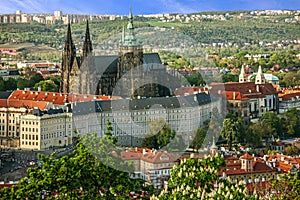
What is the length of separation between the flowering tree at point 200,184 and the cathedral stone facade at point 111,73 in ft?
120

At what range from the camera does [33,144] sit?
50562mm

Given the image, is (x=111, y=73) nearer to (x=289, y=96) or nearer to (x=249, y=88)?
(x=249, y=88)

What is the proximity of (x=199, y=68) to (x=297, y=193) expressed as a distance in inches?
2284

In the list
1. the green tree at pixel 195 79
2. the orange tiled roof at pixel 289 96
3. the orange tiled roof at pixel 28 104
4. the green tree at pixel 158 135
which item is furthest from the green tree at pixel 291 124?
the orange tiled roof at pixel 28 104

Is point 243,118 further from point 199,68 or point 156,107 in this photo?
point 199,68

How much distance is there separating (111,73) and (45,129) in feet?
39.6

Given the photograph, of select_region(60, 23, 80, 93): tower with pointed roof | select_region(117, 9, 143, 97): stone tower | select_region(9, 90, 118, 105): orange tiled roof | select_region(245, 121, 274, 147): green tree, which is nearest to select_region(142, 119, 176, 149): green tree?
select_region(245, 121, 274, 147): green tree

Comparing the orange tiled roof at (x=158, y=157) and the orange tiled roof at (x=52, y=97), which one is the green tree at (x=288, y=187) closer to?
the orange tiled roof at (x=158, y=157)

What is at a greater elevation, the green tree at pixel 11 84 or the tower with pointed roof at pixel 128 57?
the tower with pointed roof at pixel 128 57

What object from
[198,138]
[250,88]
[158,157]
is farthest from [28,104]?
[158,157]

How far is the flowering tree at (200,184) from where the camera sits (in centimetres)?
2116

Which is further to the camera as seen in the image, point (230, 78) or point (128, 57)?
point (230, 78)

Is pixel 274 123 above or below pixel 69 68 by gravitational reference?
below

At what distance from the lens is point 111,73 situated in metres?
61.8
